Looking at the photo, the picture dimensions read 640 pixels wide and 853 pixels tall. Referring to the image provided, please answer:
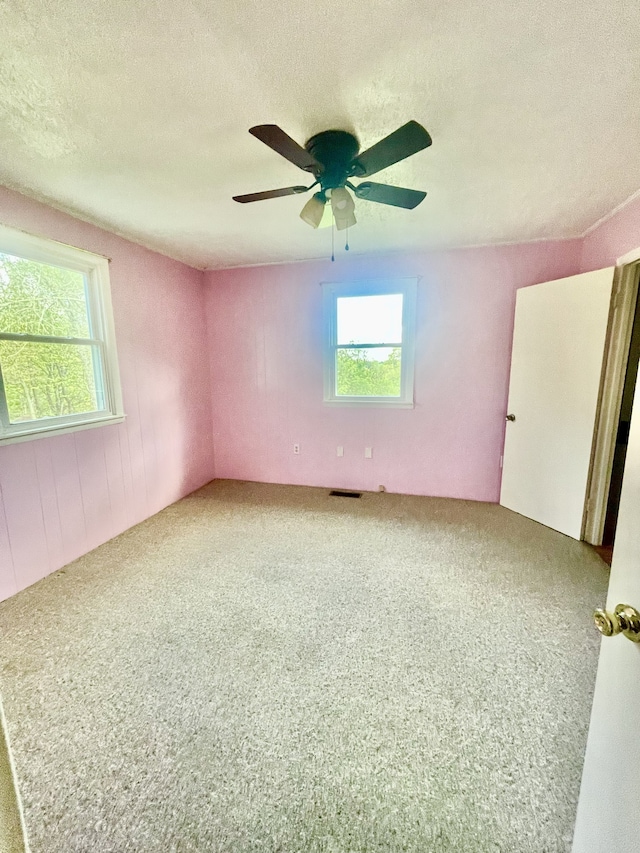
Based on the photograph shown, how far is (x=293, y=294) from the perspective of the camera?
3.55 m

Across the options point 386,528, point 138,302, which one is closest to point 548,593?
point 386,528

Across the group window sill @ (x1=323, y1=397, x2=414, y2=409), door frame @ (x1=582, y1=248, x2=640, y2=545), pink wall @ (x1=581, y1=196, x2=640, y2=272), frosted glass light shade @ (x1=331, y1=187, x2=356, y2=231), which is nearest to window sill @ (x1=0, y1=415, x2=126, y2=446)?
window sill @ (x1=323, y1=397, x2=414, y2=409)

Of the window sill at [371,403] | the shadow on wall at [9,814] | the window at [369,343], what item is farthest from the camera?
the window sill at [371,403]

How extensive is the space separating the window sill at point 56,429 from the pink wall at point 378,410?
1392 millimetres

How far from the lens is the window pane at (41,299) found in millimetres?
2090

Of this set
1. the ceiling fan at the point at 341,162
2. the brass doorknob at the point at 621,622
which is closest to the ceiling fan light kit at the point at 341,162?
the ceiling fan at the point at 341,162

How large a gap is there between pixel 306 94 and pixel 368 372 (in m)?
2.38

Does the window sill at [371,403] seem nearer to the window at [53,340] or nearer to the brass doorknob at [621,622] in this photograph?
the window at [53,340]

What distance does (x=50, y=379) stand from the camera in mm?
2348

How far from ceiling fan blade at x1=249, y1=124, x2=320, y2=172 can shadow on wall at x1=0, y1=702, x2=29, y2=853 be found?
5.37 feet

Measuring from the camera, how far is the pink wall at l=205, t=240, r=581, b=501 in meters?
3.12

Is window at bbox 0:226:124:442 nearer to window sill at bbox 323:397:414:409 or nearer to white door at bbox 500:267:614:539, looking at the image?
window sill at bbox 323:397:414:409

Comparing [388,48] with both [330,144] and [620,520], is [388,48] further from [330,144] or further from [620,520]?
[620,520]

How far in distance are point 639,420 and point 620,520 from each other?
0.22 meters
